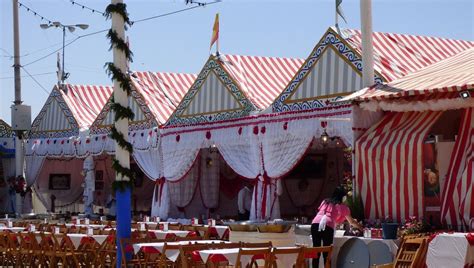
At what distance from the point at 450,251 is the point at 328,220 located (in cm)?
169

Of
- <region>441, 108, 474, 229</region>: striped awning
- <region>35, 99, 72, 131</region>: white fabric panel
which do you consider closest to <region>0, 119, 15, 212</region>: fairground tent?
<region>35, 99, 72, 131</region>: white fabric panel

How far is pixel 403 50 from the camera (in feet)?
50.3

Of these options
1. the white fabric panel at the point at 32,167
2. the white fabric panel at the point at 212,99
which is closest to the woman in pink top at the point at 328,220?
the white fabric panel at the point at 212,99

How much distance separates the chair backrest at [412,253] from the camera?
9680 mm

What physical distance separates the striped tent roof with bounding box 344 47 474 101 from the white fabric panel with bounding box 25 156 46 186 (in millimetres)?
13105

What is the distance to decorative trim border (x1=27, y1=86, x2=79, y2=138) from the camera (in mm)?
22558

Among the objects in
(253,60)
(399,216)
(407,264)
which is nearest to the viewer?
(407,264)

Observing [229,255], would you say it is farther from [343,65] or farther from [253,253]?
[343,65]

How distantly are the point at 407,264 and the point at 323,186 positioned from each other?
10.3 metres

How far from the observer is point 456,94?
1112 cm

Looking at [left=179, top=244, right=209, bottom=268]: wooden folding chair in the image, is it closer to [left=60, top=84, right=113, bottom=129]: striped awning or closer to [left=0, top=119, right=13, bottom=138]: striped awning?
[left=60, top=84, right=113, bottom=129]: striped awning

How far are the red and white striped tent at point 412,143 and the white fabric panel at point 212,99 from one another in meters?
4.68

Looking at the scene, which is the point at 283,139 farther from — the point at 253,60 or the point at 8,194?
the point at 8,194

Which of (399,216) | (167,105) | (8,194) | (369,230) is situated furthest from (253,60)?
(8,194)
